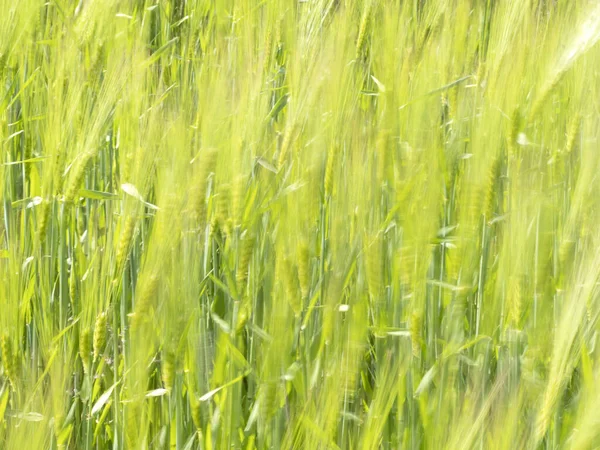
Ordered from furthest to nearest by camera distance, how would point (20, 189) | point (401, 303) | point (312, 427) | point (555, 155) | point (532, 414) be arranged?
point (20, 189) → point (555, 155) → point (401, 303) → point (532, 414) → point (312, 427)

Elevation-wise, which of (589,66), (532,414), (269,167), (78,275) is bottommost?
(532,414)

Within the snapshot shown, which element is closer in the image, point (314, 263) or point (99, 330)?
point (99, 330)

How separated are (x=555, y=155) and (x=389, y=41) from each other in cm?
23

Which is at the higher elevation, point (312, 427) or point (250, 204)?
point (250, 204)

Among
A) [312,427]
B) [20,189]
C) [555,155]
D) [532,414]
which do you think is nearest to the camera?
[312,427]

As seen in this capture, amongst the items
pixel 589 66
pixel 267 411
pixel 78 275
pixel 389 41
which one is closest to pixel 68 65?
pixel 78 275

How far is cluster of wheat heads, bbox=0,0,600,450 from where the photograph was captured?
0.69 m

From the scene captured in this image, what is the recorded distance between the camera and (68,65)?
3.14ft

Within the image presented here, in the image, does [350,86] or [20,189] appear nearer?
[350,86]

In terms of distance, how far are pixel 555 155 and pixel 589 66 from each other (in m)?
0.12

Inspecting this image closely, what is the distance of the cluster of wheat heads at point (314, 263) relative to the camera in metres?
0.69

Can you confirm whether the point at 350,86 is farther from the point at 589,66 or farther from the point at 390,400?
the point at 390,400

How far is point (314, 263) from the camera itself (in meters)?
0.94

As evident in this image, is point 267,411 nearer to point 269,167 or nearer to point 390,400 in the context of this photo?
point 390,400
